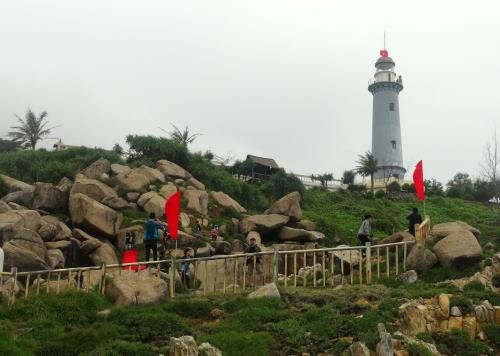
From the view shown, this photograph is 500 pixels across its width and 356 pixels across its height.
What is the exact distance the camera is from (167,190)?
30531mm

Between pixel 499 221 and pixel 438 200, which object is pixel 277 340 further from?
pixel 438 200

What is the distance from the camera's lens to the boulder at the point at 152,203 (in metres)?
28.2

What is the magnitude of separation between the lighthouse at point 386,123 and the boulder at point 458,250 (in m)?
37.4

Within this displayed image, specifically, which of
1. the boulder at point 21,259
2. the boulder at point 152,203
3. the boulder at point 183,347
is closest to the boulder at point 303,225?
the boulder at point 152,203

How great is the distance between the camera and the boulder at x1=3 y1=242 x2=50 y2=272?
1916cm

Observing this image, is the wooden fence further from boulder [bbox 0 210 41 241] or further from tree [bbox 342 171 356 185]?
tree [bbox 342 171 356 185]

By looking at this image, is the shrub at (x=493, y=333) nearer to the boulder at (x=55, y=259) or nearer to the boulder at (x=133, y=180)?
the boulder at (x=55, y=259)

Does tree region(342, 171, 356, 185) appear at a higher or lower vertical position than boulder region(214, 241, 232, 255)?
higher

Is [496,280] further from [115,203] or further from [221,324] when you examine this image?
[115,203]

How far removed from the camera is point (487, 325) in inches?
459

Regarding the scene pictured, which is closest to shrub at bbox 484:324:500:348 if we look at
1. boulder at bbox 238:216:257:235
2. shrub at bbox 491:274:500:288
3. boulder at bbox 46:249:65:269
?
shrub at bbox 491:274:500:288

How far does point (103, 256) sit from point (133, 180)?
8.41 metres

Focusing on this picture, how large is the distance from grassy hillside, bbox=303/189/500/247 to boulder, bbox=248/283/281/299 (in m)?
16.6

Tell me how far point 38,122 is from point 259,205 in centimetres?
2109
